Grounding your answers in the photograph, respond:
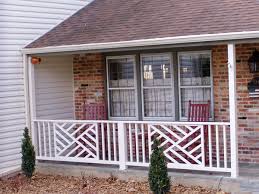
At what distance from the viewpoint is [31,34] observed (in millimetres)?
10461

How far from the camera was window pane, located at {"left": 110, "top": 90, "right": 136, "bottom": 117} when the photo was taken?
10.7 m

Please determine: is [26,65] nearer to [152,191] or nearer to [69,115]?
[69,115]

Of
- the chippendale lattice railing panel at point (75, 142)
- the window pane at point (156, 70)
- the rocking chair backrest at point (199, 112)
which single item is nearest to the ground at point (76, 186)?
the chippendale lattice railing panel at point (75, 142)

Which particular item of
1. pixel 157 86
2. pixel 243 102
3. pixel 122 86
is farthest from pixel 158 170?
pixel 122 86

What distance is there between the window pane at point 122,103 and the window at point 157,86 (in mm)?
336

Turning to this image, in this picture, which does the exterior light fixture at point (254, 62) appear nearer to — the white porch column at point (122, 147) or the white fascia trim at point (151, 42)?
the white fascia trim at point (151, 42)

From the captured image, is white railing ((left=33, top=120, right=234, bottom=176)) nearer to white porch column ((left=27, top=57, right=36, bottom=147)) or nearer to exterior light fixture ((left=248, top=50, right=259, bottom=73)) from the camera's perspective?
white porch column ((left=27, top=57, right=36, bottom=147))

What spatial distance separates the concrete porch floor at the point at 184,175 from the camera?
26.0 feet

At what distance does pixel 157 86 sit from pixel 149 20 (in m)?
1.46

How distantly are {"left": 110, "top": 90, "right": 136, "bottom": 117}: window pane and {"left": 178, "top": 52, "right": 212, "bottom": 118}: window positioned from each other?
119 cm

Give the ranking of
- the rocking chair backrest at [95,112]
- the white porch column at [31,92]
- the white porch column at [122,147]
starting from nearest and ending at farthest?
1. the white porch column at [122,147]
2. the white porch column at [31,92]
3. the rocking chair backrest at [95,112]

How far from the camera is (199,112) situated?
9.32m

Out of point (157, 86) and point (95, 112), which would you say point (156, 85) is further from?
point (95, 112)

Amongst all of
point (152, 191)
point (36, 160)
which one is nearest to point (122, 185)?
point (152, 191)
